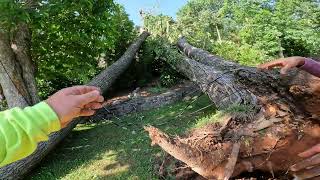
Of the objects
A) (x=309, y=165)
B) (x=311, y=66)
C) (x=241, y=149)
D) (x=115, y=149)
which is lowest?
(x=115, y=149)

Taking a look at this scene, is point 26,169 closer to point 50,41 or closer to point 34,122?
point 50,41

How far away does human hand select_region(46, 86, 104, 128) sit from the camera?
1668 mm

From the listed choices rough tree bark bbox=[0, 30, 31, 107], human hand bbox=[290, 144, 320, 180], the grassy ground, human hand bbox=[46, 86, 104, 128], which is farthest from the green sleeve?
rough tree bark bbox=[0, 30, 31, 107]

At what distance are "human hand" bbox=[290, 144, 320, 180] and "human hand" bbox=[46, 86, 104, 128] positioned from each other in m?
2.89

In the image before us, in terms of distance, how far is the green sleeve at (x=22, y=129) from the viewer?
1.52m

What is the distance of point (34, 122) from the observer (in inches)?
61.0

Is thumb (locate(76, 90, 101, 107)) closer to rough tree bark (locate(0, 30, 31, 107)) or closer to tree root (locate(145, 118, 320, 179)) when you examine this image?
tree root (locate(145, 118, 320, 179))

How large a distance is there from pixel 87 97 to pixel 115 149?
6785mm

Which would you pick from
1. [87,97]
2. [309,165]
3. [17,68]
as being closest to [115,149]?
[17,68]

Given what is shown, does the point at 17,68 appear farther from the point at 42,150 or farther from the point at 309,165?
the point at 309,165

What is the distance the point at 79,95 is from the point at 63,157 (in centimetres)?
705

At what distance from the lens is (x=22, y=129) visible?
1.54m

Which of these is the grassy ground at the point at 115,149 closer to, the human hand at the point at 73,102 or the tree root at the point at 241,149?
the tree root at the point at 241,149

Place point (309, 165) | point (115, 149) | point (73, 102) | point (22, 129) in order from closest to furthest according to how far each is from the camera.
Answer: point (22, 129) < point (73, 102) < point (309, 165) < point (115, 149)
